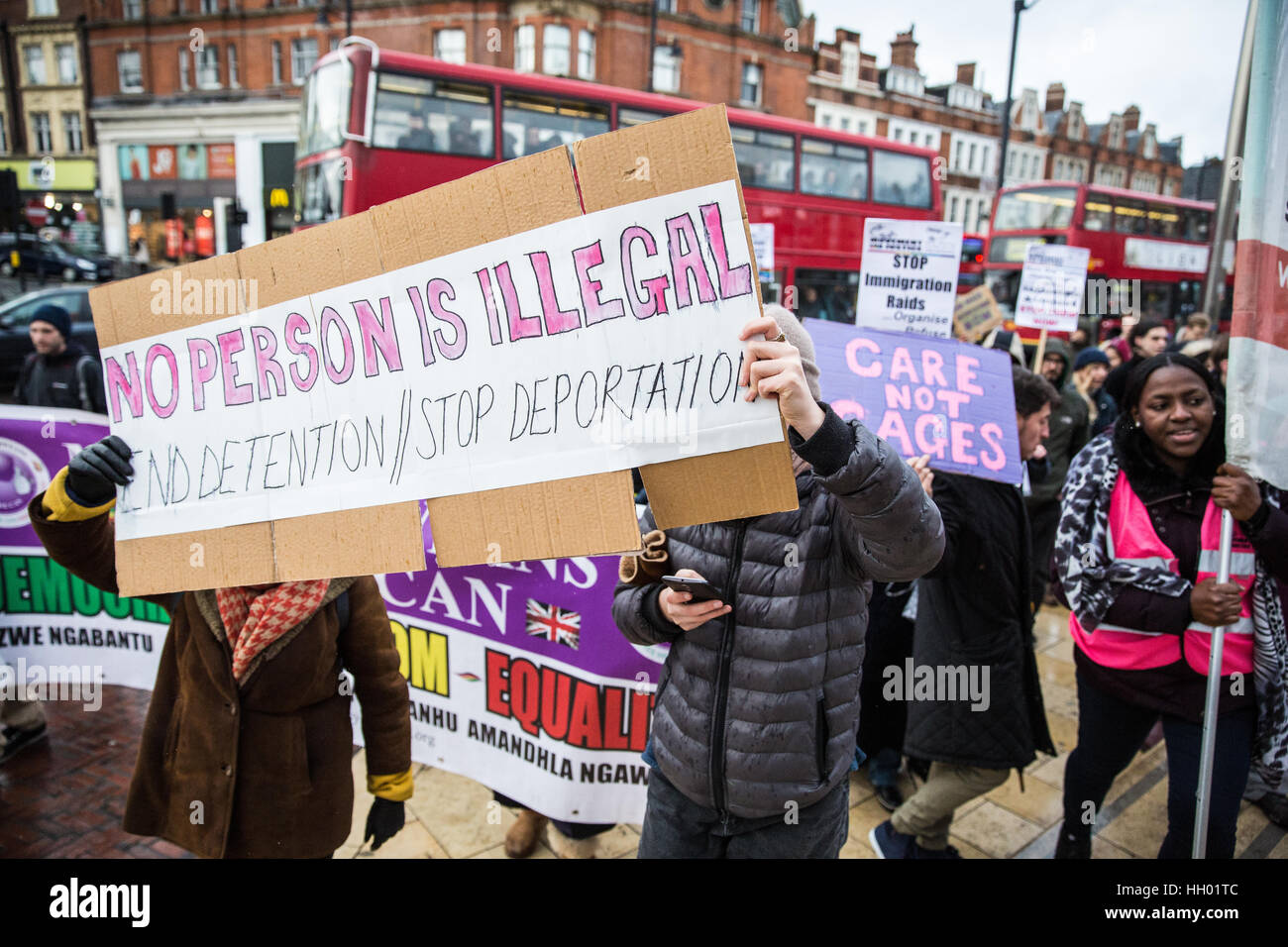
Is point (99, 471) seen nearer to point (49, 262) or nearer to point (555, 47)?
point (49, 262)

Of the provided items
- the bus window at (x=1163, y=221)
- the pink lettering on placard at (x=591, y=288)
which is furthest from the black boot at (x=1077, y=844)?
the bus window at (x=1163, y=221)

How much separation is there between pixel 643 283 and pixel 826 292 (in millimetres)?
13620

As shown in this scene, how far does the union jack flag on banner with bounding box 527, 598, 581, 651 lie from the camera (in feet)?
9.43

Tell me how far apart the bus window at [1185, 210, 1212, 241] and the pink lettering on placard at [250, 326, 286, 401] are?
23.4 meters

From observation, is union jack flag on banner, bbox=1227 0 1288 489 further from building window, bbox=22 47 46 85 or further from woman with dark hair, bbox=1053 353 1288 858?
building window, bbox=22 47 46 85

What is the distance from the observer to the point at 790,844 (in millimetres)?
1860

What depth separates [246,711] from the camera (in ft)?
6.82

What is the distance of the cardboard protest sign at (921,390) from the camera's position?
9.44 ft

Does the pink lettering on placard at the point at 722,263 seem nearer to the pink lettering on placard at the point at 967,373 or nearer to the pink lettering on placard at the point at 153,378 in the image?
the pink lettering on placard at the point at 153,378

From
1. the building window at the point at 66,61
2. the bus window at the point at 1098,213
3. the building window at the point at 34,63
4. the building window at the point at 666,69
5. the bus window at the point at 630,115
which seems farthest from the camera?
the building window at the point at 34,63

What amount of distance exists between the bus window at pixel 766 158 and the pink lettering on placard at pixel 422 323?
11.9 meters

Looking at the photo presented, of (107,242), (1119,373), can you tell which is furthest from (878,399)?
(107,242)

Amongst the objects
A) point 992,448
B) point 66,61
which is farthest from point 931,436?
point 66,61
